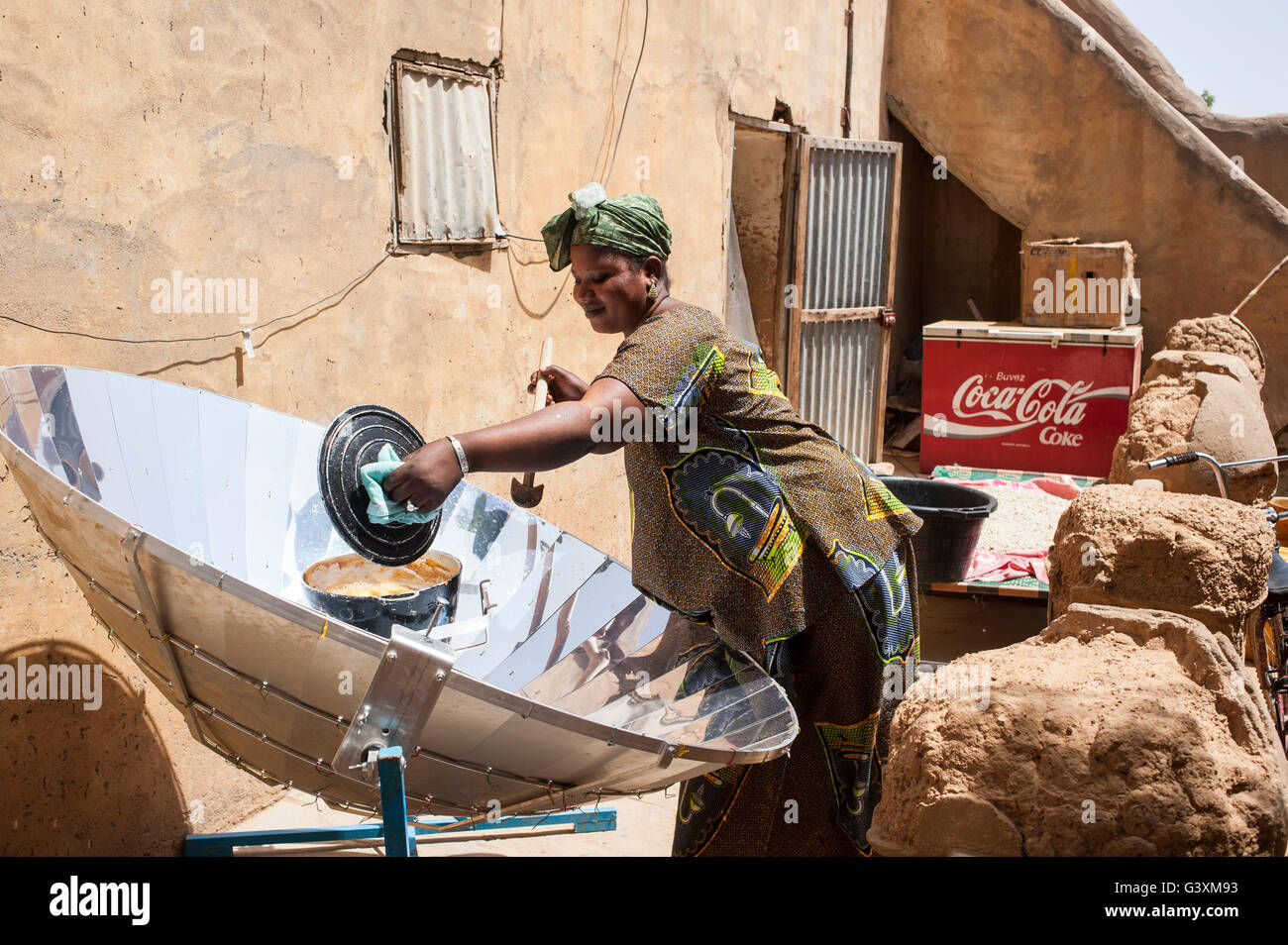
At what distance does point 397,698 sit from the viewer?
1927 mm

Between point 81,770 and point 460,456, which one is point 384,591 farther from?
point 81,770

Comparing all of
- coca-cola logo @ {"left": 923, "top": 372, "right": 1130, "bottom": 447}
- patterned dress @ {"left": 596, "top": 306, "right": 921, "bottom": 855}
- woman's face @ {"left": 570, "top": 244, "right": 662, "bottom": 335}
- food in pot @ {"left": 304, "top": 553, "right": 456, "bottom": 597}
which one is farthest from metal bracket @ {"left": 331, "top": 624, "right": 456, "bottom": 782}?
coca-cola logo @ {"left": 923, "top": 372, "right": 1130, "bottom": 447}

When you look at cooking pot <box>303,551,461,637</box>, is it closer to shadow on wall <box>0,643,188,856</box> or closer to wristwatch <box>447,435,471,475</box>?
wristwatch <box>447,435,471,475</box>

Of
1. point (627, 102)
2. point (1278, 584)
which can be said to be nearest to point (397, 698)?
point (1278, 584)

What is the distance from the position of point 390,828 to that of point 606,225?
1.27 m

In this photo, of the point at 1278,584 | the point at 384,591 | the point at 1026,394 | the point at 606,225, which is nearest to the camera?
the point at 606,225

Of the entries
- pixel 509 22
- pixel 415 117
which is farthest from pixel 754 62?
pixel 415 117

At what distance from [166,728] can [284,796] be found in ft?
2.14

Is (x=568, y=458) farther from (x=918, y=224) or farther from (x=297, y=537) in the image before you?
(x=918, y=224)

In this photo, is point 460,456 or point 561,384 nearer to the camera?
point 460,456

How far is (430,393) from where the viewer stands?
4434 millimetres

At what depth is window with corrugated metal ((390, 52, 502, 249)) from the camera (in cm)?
Answer: 418

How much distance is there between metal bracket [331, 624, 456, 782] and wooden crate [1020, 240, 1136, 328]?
7.72 meters

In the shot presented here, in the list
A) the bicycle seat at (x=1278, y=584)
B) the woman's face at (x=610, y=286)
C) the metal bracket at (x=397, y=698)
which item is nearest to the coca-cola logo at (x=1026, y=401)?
the bicycle seat at (x=1278, y=584)
